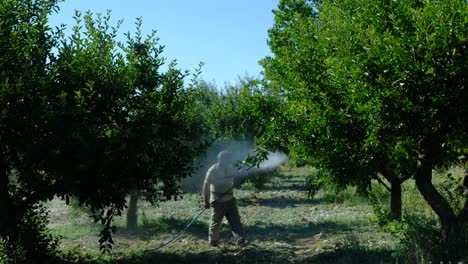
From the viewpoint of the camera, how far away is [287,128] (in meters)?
8.53

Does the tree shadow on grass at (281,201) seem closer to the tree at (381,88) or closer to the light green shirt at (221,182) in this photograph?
the light green shirt at (221,182)

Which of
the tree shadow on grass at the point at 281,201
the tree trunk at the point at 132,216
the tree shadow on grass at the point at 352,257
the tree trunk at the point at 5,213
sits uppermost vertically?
the tree trunk at the point at 5,213

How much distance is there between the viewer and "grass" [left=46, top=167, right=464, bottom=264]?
9508 mm

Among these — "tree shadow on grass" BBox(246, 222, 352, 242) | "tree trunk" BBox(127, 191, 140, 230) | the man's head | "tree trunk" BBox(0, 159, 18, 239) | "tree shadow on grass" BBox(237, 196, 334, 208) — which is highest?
the man's head

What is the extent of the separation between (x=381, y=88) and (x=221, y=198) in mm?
5148

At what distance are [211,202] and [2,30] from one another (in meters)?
5.09

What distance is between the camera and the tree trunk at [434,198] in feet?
24.3

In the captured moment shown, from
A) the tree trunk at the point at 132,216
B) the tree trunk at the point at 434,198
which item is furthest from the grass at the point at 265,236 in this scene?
the tree trunk at the point at 434,198

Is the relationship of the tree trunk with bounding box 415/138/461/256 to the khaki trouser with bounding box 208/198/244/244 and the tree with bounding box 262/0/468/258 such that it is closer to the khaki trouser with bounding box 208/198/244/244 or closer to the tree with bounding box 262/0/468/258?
the tree with bounding box 262/0/468/258

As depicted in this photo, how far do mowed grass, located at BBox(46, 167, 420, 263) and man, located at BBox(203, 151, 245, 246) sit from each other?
0.31 m

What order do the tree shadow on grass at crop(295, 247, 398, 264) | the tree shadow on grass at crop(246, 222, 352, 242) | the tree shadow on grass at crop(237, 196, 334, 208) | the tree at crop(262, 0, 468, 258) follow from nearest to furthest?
1. the tree at crop(262, 0, 468, 258)
2. the tree shadow on grass at crop(295, 247, 398, 264)
3. the tree shadow on grass at crop(246, 222, 352, 242)
4. the tree shadow on grass at crop(237, 196, 334, 208)

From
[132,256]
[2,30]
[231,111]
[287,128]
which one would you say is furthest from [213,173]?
[231,111]

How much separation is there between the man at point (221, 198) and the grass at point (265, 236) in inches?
13.0

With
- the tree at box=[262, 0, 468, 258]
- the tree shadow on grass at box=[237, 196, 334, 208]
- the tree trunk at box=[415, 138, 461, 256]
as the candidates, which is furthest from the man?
the tree shadow on grass at box=[237, 196, 334, 208]
